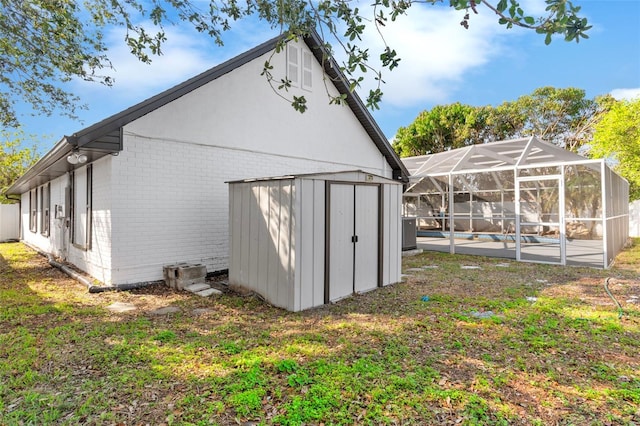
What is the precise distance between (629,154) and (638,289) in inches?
459

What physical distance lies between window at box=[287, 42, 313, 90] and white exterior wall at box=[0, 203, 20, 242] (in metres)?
17.8

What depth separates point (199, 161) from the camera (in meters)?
7.13

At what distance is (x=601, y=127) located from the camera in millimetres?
15391

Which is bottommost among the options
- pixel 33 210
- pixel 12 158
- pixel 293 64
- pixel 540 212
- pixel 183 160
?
pixel 540 212

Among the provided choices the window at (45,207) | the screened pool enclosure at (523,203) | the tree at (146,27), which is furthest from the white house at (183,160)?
the screened pool enclosure at (523,203)

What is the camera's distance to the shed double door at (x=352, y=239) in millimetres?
5594

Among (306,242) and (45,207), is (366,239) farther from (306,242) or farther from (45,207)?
(45,207)

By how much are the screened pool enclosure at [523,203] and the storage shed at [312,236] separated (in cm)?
481

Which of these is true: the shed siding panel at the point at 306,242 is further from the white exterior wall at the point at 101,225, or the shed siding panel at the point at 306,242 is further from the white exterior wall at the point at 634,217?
the white exterior wall at the point at 634,217

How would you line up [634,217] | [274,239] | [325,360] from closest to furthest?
[325,360]
[274,239]
[634,217]

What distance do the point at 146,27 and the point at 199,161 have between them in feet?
8.42

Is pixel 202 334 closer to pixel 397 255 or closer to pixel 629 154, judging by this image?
pixel 397 255

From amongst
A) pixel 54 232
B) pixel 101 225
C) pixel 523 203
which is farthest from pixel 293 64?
pixel 523 203

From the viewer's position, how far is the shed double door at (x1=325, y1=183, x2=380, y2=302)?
220 inches
